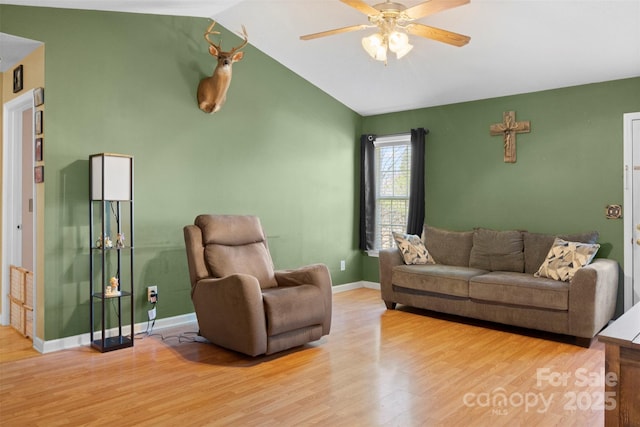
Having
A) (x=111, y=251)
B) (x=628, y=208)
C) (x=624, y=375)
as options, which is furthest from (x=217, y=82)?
(x=628, y=208)

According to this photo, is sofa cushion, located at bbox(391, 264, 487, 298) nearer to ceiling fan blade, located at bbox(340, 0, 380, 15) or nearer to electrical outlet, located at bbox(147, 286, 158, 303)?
electrical outlet, located at bbox(147, 286, 158, 303)

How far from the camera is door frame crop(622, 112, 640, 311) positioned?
4.15 meters

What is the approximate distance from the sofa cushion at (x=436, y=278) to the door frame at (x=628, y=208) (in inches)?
47.8

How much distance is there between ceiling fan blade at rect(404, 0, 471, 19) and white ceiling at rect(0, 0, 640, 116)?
732 millimetres

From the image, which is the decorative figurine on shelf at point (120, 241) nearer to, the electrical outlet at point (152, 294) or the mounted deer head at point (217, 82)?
the electrical outlet at point (152, 294)

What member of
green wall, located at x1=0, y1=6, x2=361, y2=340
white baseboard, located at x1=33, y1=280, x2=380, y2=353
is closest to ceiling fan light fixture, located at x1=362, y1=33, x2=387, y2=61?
green wall, located at x1=0, y1=6, x2=361, y2=340

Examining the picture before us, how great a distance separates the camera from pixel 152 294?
4.09 m

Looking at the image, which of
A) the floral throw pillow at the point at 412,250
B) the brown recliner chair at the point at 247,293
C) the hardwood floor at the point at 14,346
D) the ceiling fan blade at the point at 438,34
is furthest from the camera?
the floral throw pillow at the point at 412,250

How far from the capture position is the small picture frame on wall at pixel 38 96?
3.52m

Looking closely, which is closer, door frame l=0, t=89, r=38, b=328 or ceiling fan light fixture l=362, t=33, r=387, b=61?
ceiling fan light fixture l=362, t=33, r=387, b=61

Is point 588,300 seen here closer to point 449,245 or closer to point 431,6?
point 449,245

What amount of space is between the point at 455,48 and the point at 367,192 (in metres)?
2.28

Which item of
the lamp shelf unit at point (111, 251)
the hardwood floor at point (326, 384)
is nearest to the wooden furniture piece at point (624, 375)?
the hardwood floor at point (326, 384)

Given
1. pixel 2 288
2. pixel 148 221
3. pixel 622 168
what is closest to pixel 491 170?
pixel 622 168
